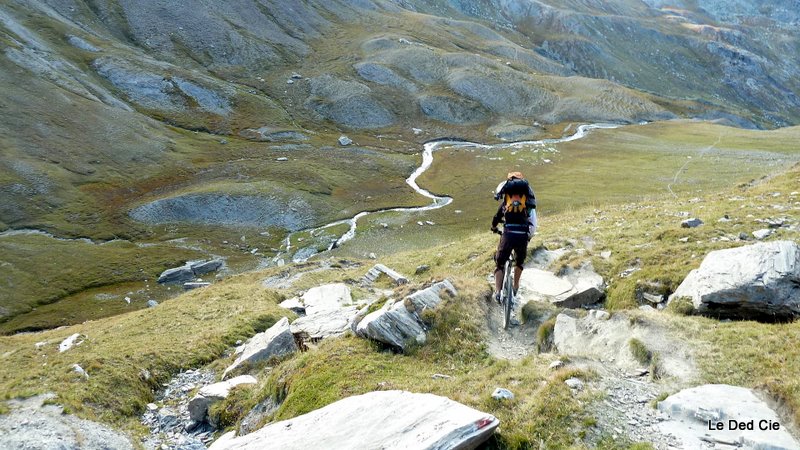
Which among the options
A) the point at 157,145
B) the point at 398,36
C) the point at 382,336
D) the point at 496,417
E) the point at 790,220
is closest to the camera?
the point at 496,417

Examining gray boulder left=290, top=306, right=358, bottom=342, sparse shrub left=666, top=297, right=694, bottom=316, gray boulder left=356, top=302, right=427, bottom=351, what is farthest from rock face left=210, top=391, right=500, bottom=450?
sparse shrub left=666, top=297, right=694, bottom=316

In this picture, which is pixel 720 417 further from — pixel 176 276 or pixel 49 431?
pixel 176 276

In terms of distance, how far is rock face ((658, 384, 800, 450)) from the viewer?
9.42m

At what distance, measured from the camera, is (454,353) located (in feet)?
Result: 52.2

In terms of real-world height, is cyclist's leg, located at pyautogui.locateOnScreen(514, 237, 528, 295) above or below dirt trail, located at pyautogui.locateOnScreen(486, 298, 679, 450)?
above

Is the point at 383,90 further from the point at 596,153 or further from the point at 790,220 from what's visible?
the point at 790,220

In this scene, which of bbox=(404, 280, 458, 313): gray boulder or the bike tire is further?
bbox=(404, 280, 458, 313): gray boulder

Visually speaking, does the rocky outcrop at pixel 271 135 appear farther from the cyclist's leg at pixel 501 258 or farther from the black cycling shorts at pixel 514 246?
the black cycling shorts at pixel 514 246

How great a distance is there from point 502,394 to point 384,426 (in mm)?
3040

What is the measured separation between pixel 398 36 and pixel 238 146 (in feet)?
333

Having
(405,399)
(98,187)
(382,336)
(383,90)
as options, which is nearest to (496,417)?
(405,399)

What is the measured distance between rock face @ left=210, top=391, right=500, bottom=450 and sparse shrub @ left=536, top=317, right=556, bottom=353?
18.0 ft

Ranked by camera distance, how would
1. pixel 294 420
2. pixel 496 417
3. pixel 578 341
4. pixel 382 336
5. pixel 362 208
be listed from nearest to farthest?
pixel 496 417 < pixel 294 420 < pixel 578 341 < pixel 382 336 < pixel 362 208

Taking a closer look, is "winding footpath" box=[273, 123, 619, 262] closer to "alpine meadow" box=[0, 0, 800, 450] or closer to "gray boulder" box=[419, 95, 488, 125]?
"alpine meadow" box=[0, 0, 800, 450]
